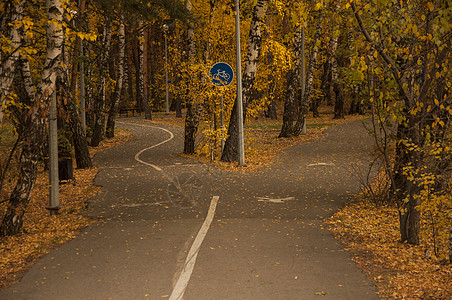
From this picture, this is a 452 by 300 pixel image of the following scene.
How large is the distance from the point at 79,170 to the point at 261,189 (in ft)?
24.3

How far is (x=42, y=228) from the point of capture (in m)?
9.80

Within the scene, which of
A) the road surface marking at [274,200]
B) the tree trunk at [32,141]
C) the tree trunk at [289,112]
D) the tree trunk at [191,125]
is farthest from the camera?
the tree trunk at [289,112]

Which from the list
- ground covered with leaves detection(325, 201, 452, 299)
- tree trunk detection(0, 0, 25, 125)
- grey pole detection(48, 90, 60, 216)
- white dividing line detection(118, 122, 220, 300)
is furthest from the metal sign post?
tree trunk detection(0, 0, 25, 125)

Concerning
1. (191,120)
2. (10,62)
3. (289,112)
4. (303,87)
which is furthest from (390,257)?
(303,87)

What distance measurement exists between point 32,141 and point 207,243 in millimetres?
3641

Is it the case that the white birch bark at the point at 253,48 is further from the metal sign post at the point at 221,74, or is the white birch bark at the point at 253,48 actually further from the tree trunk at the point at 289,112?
the tree trunk at the point at 289,112

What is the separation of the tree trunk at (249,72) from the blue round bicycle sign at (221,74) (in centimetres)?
75

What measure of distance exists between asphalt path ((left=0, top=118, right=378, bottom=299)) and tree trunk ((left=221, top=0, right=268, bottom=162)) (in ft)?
7.86

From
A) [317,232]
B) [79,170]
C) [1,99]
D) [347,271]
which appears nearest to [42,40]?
[79,170]

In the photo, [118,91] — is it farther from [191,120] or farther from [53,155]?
[53,155]

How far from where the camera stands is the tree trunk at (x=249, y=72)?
18.1 meters

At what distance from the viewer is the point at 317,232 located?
877 cm

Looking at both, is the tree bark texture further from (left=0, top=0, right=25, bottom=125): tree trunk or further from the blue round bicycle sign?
(left=0, top=0, right=25, bottom=125): tree trunk

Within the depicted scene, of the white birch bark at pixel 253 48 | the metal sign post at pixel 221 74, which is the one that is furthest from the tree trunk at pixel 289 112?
the metal sign post at pixel 221 74
